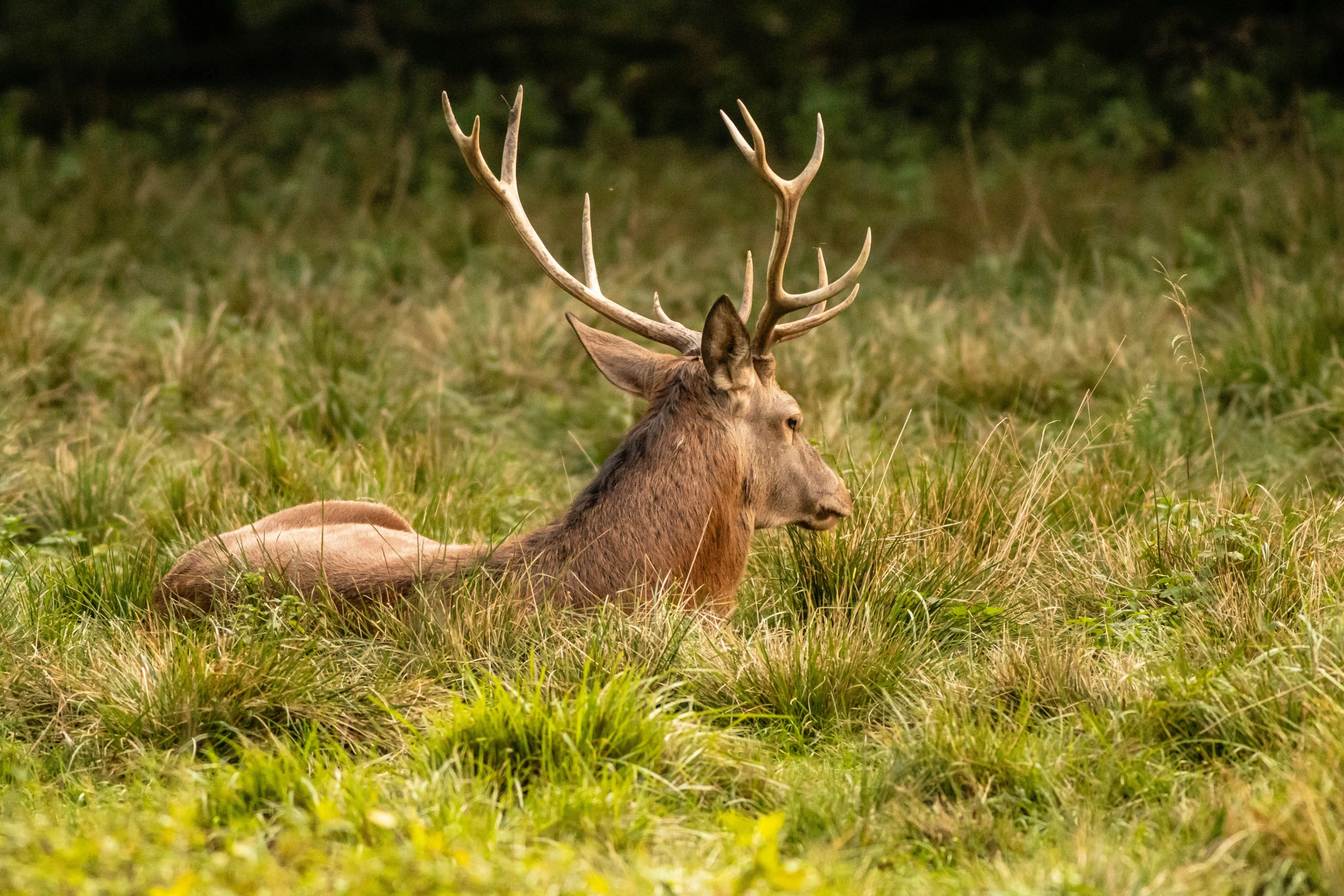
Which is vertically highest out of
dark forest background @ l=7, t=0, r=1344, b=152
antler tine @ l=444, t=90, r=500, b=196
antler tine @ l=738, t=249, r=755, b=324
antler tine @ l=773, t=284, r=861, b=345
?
dark forest background @ l=7, t=0, r=1344, b=152

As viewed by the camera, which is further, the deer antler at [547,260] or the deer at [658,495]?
the deer antler at [547,260]

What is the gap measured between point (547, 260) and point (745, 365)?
81cm

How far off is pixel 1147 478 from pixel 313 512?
3.05 metres

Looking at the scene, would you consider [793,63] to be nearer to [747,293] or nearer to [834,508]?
[747,293]

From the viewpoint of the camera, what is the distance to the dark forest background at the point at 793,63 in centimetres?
1256

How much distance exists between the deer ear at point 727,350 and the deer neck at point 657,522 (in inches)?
5.1

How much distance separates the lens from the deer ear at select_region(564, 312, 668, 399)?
503cm

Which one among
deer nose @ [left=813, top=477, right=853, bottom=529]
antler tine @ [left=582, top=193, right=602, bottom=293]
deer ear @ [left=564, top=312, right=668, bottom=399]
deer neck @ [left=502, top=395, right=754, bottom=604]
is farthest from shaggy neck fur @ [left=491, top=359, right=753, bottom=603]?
antler tine @ [left=582, top=193, right=602, bottom=293]

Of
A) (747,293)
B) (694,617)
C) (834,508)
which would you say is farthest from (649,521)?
(747,293)

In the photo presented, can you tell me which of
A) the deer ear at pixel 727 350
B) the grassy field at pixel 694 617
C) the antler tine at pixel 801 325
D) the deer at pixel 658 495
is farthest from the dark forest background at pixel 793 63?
the deer ear at pixel 727 350

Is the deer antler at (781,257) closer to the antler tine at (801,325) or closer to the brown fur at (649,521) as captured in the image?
the antler tine at (801,325)

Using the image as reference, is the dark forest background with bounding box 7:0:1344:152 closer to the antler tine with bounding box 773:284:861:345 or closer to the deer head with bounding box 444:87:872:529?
the antler tine with bounding box 773:284:861:345

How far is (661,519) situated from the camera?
4.66m

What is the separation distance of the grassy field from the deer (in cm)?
17
